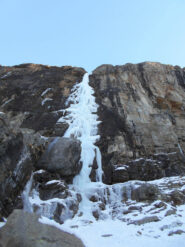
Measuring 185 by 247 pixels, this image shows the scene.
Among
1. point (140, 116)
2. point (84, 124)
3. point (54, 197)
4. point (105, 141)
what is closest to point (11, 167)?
point (54, 197)

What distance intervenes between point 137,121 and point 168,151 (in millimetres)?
3542

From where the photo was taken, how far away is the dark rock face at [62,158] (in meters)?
13.1

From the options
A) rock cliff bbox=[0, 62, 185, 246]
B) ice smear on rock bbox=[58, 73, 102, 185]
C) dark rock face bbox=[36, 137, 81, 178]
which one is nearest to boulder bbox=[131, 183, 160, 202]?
rock cliff bbox=[0, 62, 185, 246]

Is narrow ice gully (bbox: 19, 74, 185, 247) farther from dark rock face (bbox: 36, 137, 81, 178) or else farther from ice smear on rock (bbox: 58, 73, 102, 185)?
dark rock face (bbox: 36, 137, 81, 178)

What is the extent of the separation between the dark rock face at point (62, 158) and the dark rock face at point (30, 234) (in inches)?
282

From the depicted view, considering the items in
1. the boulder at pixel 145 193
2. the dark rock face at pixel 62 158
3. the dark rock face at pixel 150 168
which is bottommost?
the boulder at pixel 145 193

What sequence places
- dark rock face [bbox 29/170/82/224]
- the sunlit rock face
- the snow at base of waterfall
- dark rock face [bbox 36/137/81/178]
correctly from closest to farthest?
the snow at base of waterfall < dark rock face [bbox 29/170/82/224] < dark rock face [bbox 36/137/81/178] < the sunlit rock face

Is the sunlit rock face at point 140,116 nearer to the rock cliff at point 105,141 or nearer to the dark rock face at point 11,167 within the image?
the rock cliff at point 105,141

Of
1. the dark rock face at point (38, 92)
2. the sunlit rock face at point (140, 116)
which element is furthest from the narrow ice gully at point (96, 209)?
the dark rock face at point (38, 92)

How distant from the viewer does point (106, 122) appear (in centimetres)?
1877

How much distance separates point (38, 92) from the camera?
78.1 ft

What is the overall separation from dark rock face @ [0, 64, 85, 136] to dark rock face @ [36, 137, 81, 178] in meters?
3.49

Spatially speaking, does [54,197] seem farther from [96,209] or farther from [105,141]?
[105,141]

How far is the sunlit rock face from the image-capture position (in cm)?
1552
